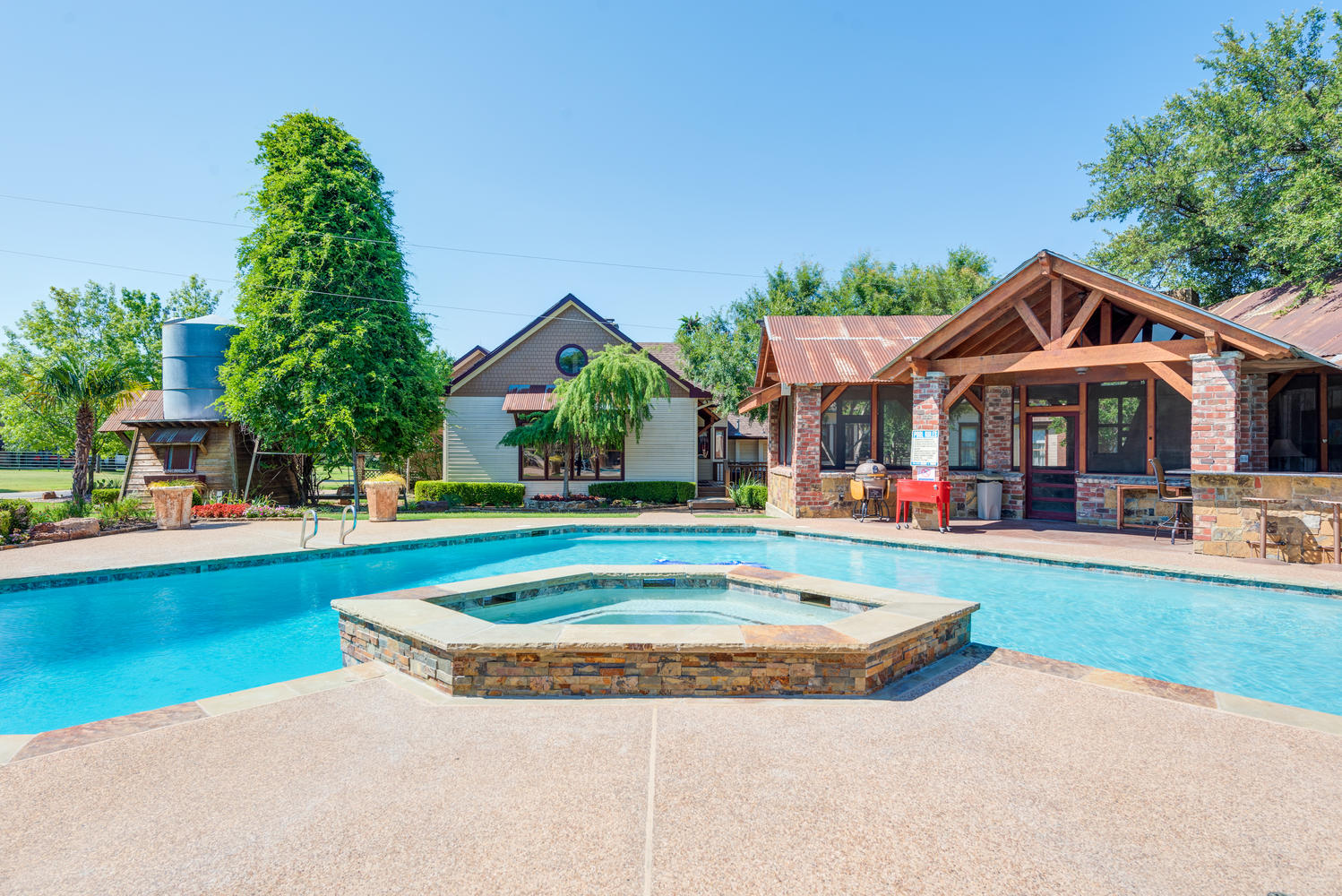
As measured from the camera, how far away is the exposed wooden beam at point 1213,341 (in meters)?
9.30

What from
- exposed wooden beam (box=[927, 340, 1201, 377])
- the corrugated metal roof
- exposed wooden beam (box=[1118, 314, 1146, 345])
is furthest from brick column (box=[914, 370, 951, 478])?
the corrugated metal roof

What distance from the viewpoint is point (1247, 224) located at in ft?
50.7

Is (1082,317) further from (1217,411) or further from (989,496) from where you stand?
(989,496)

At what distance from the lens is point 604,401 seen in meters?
18.0

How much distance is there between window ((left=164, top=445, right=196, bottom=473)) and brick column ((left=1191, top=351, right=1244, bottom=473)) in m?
23.4

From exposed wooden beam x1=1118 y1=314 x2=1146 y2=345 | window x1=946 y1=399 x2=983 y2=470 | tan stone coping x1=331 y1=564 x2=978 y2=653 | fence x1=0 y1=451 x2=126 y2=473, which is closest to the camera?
tan stone coping x1=331 y1=564 x2=978 y2=653

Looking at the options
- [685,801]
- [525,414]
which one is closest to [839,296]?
[525,414]

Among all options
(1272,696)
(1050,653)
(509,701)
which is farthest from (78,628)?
(1272,696)

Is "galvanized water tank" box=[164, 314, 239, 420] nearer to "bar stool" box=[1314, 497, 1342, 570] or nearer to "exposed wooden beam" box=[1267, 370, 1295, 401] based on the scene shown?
"bar stool" box=[1314, 497, 1342, 570]

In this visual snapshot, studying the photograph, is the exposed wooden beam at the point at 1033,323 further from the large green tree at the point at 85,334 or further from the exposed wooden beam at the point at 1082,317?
the large green tree at the point at 85,334

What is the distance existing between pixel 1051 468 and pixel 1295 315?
15.8 ft

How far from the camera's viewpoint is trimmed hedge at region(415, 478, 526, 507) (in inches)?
751

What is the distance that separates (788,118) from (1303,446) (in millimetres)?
13712

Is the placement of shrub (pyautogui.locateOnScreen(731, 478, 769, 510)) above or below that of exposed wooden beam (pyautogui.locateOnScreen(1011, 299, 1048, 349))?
below
